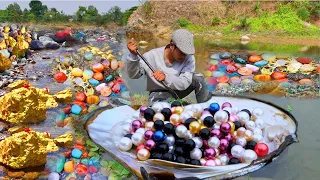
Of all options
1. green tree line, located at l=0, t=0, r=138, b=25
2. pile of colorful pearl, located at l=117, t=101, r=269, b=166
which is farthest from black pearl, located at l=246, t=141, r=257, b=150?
green tree line, located at l=0, t=0, r=138, b=25

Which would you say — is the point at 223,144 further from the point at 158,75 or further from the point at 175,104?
the point at 158,75

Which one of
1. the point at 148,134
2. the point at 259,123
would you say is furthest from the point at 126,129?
the point at 259,123

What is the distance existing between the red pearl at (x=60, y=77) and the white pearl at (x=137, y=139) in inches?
81.5

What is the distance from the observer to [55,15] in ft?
27.3

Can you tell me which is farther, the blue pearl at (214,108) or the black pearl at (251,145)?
the blue pearl at (214,108)

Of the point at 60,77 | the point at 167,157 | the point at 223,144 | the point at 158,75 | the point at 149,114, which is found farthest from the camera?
the point at 60,77

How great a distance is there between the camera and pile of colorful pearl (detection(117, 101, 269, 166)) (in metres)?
2.03

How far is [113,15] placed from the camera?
28.4ft

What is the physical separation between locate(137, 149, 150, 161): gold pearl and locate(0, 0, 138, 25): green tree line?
6661 millimetres

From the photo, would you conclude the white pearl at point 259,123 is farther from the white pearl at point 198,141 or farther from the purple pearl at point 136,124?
the purple pearl at point 136,124

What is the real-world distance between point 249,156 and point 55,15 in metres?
7.07

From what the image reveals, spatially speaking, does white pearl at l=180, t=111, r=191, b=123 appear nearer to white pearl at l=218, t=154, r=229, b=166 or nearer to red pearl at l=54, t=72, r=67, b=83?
white pearl at l=218, t=154, r=229, b=166

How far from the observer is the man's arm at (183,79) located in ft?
7.73

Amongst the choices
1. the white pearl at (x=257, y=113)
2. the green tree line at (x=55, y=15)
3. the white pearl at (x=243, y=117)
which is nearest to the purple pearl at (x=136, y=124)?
the white pearl at (x=243, y=117)
